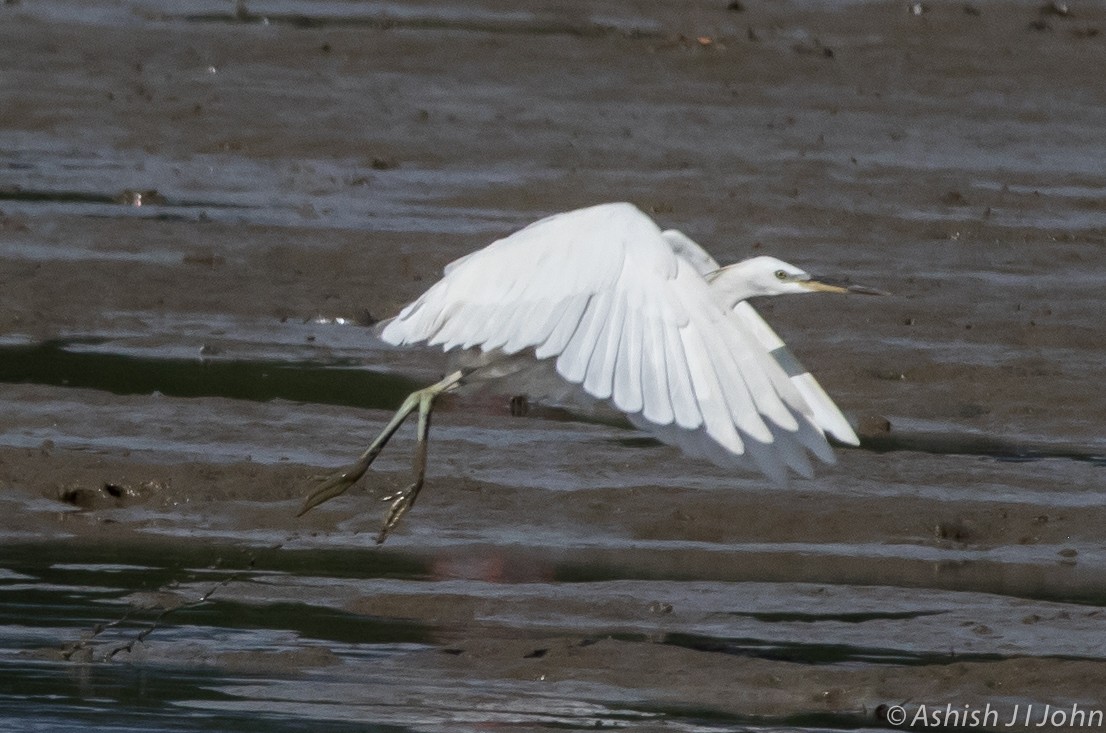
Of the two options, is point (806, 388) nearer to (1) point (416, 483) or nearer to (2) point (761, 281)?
(2) point (761, 281)

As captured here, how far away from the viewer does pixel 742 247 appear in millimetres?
12367

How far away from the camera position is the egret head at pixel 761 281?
22.5ft

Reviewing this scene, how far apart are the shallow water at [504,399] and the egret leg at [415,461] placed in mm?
178

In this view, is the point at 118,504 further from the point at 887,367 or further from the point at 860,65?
the point at 860,65

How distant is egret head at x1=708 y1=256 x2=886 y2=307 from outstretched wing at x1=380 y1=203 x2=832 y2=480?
0.72 m

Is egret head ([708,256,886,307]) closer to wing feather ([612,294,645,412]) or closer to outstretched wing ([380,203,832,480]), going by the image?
outstretched wing ([380,203,832,480])

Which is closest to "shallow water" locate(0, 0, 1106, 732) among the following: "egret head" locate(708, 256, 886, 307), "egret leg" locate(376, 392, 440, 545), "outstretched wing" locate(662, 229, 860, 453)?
"egret leg" locate(376, 392, 440, 545)

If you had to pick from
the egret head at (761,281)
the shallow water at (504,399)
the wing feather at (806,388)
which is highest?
the egret head at (761,281)

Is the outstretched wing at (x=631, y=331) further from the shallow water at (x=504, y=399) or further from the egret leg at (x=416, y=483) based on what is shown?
the shallow water at (x=504, y=399)

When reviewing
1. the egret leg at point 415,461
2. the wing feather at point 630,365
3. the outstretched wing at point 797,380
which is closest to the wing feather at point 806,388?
the outstretched wing at point 797,380

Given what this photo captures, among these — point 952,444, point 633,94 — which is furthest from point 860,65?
point 952,444

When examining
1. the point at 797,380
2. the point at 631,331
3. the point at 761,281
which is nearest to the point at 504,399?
the point at 761,281

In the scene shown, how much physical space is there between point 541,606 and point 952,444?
9.38 feet

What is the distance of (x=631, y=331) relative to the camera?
18.5ft
